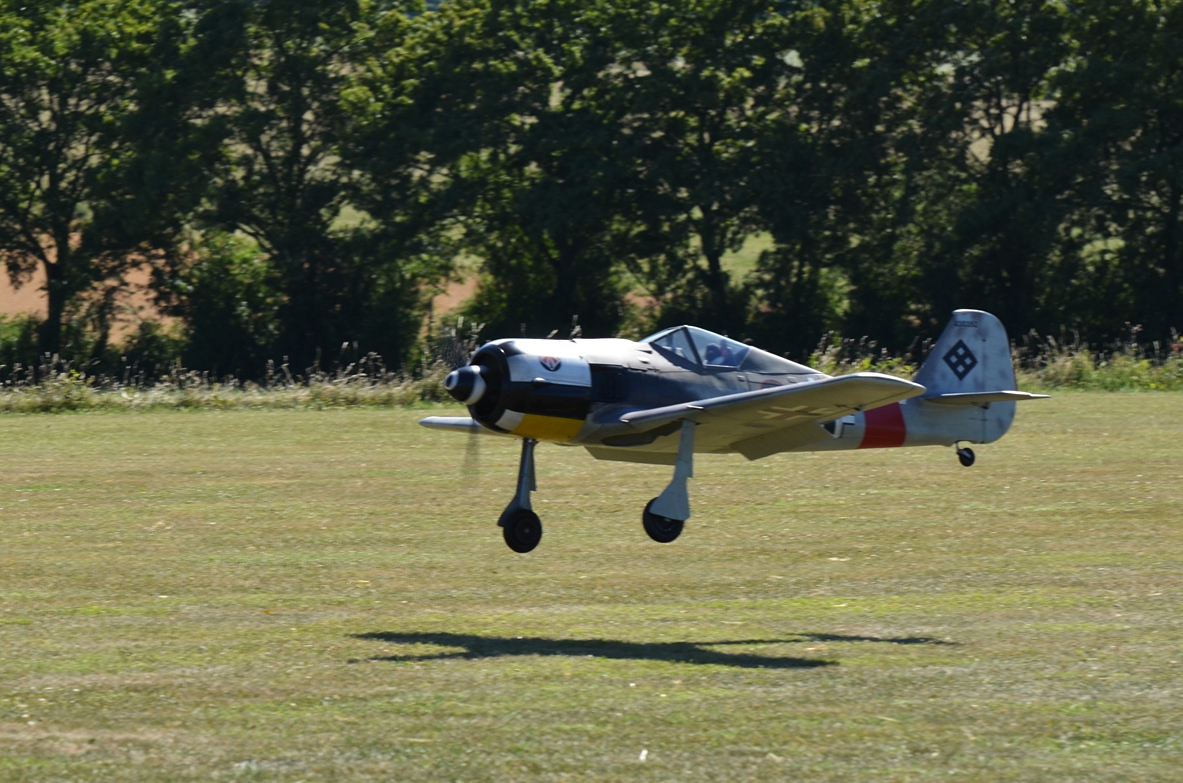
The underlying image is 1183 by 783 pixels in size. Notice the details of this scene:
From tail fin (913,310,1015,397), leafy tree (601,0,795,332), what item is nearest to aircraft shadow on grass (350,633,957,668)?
tail fin (913,310,1015,397)

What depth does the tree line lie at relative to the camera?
42.3 meters

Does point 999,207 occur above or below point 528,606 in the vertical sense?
above

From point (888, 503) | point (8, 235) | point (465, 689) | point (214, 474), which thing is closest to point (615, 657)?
point (465, 689)

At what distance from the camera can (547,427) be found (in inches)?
487

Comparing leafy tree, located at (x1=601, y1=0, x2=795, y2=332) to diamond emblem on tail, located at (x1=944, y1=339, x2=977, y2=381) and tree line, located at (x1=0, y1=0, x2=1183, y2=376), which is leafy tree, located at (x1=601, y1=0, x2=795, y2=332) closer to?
tree line, located at (x1=0, y1=0, x2=1183, y2=376)

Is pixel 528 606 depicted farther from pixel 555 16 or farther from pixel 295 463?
pixel 555 16

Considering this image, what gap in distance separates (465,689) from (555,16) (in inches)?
1432

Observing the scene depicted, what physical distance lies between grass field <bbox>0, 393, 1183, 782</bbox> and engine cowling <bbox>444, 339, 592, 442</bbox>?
5.21 feet

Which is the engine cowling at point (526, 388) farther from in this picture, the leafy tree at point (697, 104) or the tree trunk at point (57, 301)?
the tree trunk at point (57, 301)

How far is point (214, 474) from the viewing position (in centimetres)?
2158

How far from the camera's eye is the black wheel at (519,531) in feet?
43.4

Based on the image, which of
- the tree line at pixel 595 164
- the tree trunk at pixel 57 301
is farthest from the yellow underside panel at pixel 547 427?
the tree trunk at pixel 57 301

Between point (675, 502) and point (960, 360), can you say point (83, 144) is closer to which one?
point (960, 360)

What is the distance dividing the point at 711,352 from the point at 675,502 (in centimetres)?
173
